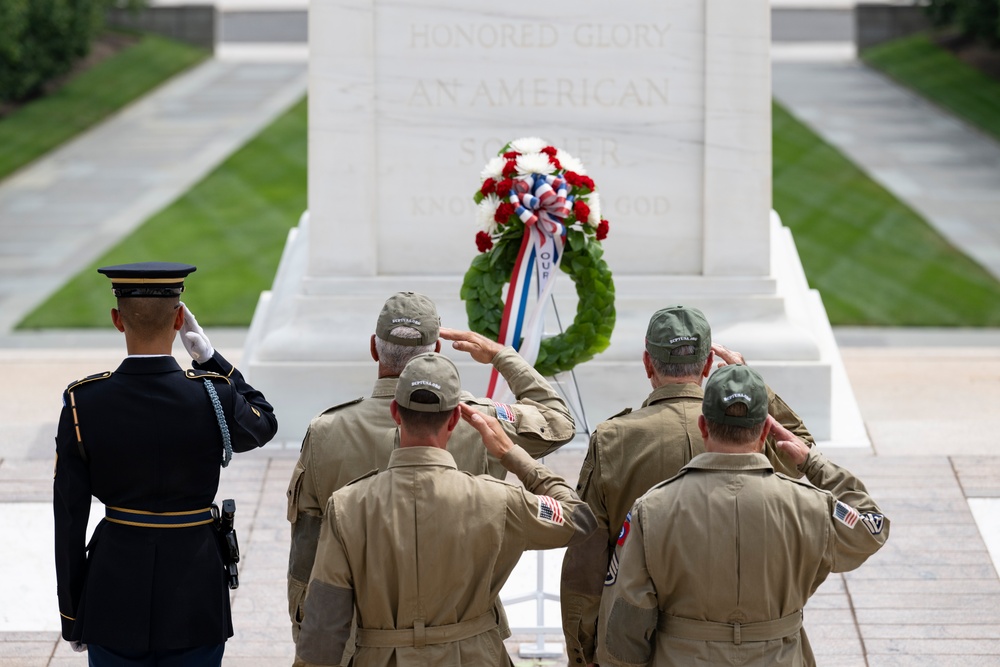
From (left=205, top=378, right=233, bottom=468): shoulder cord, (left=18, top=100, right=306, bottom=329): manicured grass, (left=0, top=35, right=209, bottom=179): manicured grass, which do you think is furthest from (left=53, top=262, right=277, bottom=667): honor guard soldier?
(left=0, top=35, right=209, bottom=179): manicured grass

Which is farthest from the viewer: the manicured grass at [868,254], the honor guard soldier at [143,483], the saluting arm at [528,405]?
the manicured grass at [868,254]

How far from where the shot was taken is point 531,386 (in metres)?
4.62

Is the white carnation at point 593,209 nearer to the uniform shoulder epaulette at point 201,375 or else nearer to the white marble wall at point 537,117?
the white marble wall at point 537,117

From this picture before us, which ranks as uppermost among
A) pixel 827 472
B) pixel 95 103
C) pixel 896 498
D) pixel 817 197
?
pixel 95 103

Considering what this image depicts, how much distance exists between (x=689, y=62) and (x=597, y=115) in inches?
26.7

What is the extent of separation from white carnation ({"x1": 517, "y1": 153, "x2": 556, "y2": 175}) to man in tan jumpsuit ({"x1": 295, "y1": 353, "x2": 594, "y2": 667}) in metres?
3.00

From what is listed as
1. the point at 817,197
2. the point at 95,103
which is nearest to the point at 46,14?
the point at 95,103

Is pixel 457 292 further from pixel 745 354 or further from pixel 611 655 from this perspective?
pixel 611 655

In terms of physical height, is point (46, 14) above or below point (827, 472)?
above

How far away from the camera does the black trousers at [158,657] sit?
14.1ft

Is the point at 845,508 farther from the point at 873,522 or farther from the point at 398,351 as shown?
the point at 398,351

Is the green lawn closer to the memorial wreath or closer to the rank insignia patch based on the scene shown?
the memorial wreath

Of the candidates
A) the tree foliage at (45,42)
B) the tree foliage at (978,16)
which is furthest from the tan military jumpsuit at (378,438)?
the tree foliage at (978,16)

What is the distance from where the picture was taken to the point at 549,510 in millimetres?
3982
